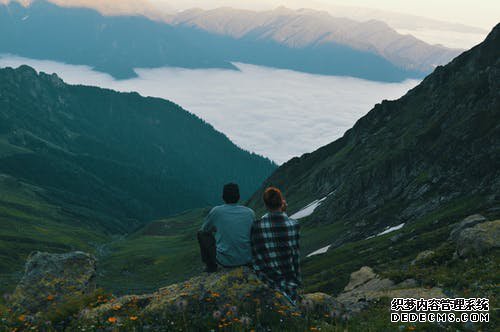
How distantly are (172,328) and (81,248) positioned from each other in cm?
17654

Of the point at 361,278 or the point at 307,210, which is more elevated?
the point at 361,278

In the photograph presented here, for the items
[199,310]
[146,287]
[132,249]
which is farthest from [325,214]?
[132,249]

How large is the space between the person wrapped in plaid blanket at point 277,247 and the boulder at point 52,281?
6.94 m

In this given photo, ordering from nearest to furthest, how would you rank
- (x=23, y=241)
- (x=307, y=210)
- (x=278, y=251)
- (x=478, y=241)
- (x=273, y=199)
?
(x=278, y=251), (x=273, y=199), (x=478, y=241), (x=307, y=210), (x=23, y=241)

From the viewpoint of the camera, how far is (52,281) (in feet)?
66.6

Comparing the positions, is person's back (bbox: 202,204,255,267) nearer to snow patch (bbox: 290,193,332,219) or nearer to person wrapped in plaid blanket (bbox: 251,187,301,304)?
person wrapped in plaid blanket (bbox: 251,187,301,304)

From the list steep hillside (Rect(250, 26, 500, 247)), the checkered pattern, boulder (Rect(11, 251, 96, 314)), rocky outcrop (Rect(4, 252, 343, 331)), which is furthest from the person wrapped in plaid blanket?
steep hillside (Rect(250, 26, 500, 247))

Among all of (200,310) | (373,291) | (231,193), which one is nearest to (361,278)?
(373,291)

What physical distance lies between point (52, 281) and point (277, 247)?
10.7 m

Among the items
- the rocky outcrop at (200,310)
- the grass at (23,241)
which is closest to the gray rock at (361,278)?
the rocky outcrop at (200,310)

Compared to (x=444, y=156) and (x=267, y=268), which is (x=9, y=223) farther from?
(x=267, y=268)

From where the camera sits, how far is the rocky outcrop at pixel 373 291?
61.1 feet

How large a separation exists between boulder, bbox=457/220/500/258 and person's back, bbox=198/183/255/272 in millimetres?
14286

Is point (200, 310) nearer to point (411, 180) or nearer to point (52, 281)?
point (52, 281)
